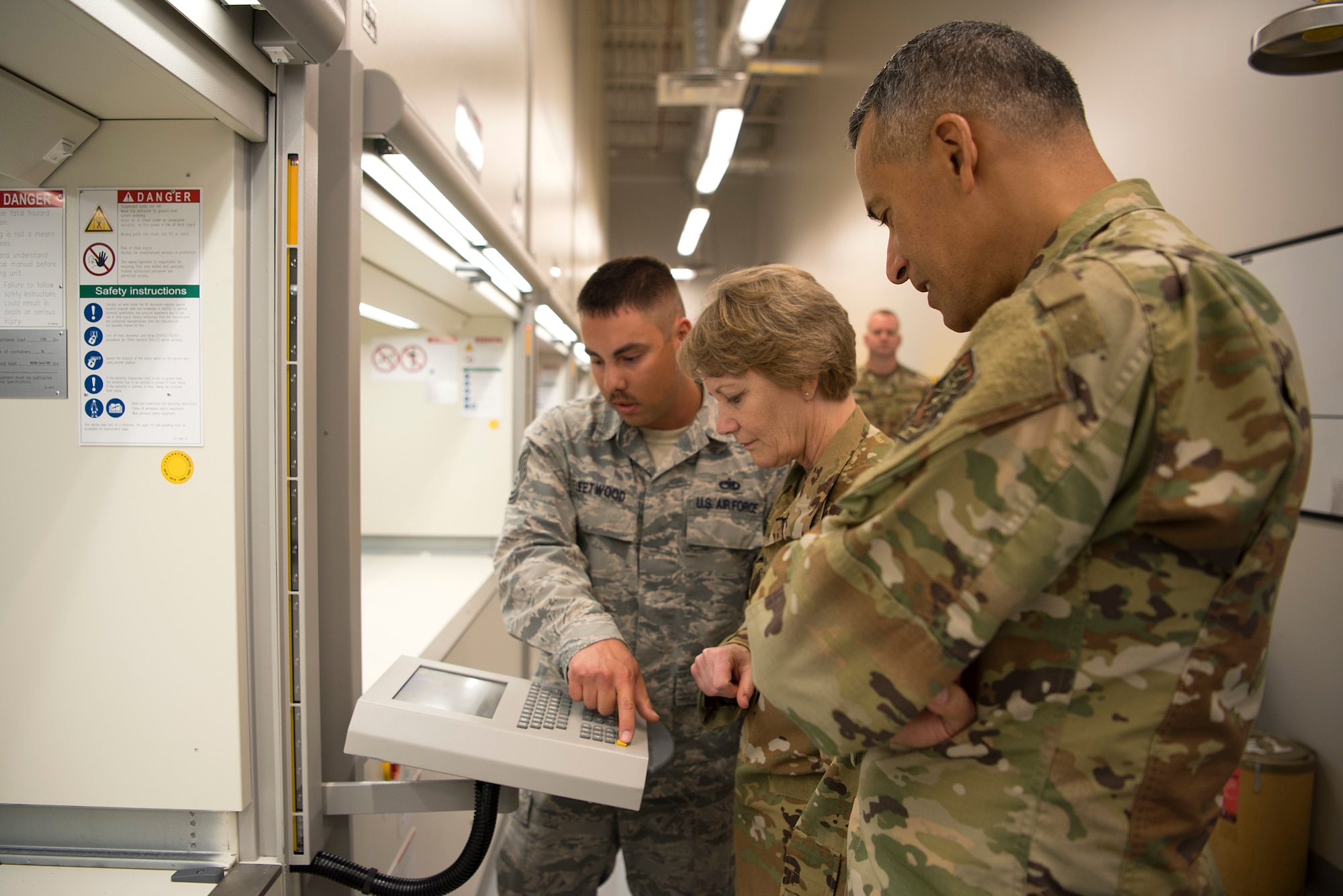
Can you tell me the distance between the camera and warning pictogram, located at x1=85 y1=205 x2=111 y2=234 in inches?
38.0

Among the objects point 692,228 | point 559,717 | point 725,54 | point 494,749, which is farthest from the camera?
point 692,228

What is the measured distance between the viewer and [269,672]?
101 cm

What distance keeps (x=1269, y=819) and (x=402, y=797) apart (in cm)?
260

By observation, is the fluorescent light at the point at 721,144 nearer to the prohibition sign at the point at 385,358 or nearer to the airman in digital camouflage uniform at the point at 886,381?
the airman in digital camouflage uniform at the point at 886,381

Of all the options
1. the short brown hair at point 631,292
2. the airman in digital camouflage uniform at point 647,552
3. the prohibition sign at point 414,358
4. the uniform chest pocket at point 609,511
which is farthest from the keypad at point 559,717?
the prohibition sign at point 414,358

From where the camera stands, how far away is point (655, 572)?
4.99 ft

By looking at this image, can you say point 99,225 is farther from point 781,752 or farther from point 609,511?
point 781,752

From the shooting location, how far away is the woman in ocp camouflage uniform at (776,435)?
109 centimetres

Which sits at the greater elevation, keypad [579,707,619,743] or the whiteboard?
the whiteboard

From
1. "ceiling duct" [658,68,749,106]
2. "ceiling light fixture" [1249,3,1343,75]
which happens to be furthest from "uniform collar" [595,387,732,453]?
"ceiling duct" [658,68,749,106]

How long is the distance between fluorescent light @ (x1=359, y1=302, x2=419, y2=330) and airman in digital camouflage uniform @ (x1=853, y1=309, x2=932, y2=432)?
2954 mm

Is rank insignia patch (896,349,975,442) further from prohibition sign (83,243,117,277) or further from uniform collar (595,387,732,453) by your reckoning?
prohibition sign (83,243,117,277)

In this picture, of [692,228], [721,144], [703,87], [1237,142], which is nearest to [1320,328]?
[1237,142]

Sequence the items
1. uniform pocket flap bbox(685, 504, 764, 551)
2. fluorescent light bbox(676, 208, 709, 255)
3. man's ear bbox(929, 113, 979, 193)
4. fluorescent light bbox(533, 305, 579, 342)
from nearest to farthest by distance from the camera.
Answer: man's ear bbox(929, 113, 979, 193) < uniform pocket flap bbox(685, 504, 764, 551) < fluorescent light bbox(533, 305, 579, 342) < fluorescent light bbox(676, 208, 709, 255)
